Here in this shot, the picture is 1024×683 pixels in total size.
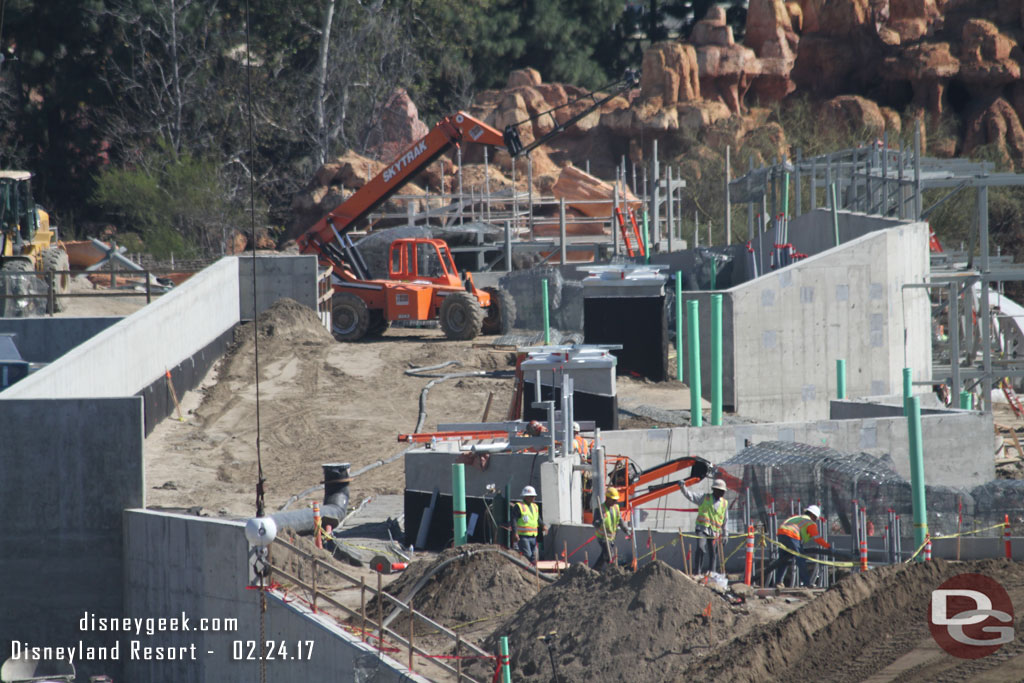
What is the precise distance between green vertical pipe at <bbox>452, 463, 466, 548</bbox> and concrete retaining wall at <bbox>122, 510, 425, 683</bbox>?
2.45 meters

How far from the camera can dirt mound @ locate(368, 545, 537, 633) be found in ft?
48.4

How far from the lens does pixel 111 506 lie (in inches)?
657

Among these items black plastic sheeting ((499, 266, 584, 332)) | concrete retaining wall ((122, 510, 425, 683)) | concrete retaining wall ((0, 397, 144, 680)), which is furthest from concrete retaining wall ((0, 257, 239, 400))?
black plastic sheeting ((499, 266, 584, 332))

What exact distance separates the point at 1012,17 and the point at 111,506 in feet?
175

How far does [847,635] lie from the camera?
1261 cm

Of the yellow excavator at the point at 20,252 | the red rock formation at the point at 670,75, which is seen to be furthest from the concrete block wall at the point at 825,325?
the red rock formation at the point at 670,75

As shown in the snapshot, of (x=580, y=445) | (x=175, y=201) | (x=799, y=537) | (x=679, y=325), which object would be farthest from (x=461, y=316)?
(x=175, y=201)

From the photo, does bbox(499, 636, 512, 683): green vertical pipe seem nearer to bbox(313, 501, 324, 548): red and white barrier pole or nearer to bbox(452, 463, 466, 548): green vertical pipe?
bbox(452, 463, 466, 548): green vertical pipe

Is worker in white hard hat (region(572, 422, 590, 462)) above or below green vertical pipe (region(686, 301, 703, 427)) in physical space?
below

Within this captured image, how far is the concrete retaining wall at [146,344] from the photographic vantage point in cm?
1922

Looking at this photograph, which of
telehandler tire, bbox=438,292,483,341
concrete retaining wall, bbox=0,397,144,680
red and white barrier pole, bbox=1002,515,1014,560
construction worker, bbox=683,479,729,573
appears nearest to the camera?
red and white barrier pole, bbox=1002,515,1014,560

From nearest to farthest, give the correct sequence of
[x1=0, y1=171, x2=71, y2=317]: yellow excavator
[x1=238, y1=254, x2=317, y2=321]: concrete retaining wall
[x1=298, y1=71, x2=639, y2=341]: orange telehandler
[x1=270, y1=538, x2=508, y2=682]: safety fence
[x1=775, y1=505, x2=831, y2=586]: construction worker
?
[x1=270, y1=538, x2=508, y2=682]: safety fence < [x1=775, y1=505, x2=831, y2=586]: construction worker < [x1=0, y1=171, x2=71, y2=317]: yellow excavator < [x1=298, y1=71, x2=639, y2=341]: orange telehandler < [x1=238, y1=254, x2=317, y2=321]: concrete retaining wall

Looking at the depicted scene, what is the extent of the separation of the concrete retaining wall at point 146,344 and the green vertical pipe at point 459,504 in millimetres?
5520

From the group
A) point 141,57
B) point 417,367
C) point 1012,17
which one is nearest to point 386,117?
point 141,57
